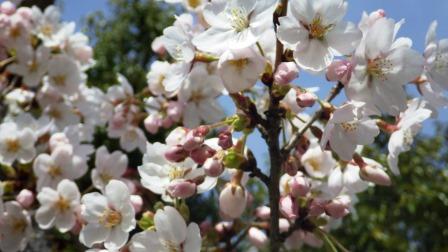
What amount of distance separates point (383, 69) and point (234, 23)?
0.98ft

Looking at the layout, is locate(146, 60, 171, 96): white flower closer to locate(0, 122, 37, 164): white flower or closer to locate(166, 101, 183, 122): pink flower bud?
locate(166, 101, 183, 122): pink flower bud

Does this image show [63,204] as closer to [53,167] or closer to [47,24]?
[53,167]

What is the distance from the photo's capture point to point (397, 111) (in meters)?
1.13

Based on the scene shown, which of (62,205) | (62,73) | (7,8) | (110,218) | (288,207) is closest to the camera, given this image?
(288,207)

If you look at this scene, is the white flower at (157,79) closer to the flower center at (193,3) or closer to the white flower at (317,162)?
the flower center at (193,3)

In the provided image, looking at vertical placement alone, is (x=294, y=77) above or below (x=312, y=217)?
above

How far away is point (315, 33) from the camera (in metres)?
1.15

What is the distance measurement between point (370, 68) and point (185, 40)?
420 mm

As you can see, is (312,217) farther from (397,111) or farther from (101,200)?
(101,200)

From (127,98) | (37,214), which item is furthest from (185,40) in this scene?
(127,98)

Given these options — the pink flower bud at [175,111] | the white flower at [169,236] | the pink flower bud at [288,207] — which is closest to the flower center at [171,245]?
the white flower at [169,236]

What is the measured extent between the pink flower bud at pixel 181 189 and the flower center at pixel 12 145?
0.93 m

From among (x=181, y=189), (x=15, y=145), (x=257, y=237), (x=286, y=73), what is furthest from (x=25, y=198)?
(x=286, y=73)

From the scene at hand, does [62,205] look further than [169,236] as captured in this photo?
Yes
